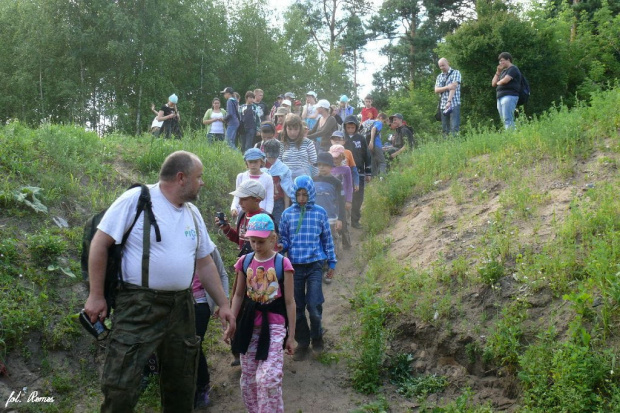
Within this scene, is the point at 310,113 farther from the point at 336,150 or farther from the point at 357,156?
the point at 336,150

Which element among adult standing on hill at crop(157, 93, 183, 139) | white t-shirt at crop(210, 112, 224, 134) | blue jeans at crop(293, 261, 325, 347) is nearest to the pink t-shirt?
blue jeans at crop(293, 261, 325, 347)

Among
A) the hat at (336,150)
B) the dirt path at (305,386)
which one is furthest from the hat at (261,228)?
the hat at (336,150)

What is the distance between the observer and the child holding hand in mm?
4898

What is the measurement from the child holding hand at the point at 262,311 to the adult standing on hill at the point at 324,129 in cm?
691

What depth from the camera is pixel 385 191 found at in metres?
11.0

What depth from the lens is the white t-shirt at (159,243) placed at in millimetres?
3963

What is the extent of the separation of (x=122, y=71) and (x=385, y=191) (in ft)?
77.4

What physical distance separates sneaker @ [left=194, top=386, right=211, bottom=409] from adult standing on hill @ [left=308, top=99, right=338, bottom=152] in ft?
22.8

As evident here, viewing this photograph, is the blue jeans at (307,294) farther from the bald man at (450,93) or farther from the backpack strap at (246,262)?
the bald man at (450,93)

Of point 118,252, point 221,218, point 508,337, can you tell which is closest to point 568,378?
point 508,337

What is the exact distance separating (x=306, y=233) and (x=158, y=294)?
2.58 metres

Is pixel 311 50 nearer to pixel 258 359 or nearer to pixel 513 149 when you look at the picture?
pixel 513 149

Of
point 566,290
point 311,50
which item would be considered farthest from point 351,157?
point 311,50

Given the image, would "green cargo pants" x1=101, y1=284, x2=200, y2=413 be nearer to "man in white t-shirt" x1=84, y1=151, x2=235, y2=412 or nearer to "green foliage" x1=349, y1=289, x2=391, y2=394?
"man in white t-shirt" x1=84, y1=151, x2=235, y2=412
